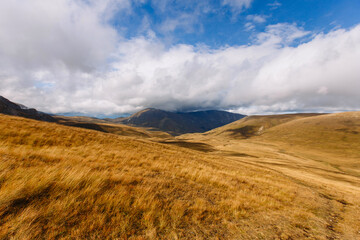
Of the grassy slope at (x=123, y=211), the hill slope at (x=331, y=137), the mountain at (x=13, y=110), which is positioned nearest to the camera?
the grassy slope at (x=123, y=211)

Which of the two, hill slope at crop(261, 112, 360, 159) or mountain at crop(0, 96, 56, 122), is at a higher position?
mountain at crop(0, 96, 56, 122)

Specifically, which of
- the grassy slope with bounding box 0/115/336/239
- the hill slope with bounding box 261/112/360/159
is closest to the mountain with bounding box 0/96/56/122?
the grassy slope with bounding box 0/115/336/239

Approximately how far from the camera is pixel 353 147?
419 ft

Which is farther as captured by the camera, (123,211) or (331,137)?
(331,137)

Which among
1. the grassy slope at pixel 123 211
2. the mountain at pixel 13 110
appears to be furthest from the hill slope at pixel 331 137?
the mountain at pixel 13 110

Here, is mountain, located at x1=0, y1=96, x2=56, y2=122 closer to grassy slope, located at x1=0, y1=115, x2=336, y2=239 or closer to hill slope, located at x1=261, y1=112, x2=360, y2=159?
grassy slope, located at x1=0, y1=115, x2=336, y2=239

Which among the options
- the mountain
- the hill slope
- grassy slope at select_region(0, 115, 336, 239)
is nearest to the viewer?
grassy slope at select_region(0, 115, 336, 239)

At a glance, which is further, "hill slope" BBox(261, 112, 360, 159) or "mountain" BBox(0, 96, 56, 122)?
"hill slope" BBox(261, 112, 360, 159)

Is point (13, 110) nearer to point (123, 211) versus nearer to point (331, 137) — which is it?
point (123, 211)

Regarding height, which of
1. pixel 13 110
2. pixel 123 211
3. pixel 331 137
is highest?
pixel 13 110

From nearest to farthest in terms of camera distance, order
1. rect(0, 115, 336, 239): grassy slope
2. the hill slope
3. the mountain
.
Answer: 1. rect(0, 115, 336, 239): grassy slope
2. the mountain
3. the hill slope

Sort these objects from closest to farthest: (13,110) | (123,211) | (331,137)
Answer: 1. (123,211)
2. (13,110)
3. (331,137)

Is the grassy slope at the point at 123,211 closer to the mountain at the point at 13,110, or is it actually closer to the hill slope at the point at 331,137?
the hill slope at the point at 331,137

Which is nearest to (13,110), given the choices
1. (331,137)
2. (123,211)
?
(123,211)
